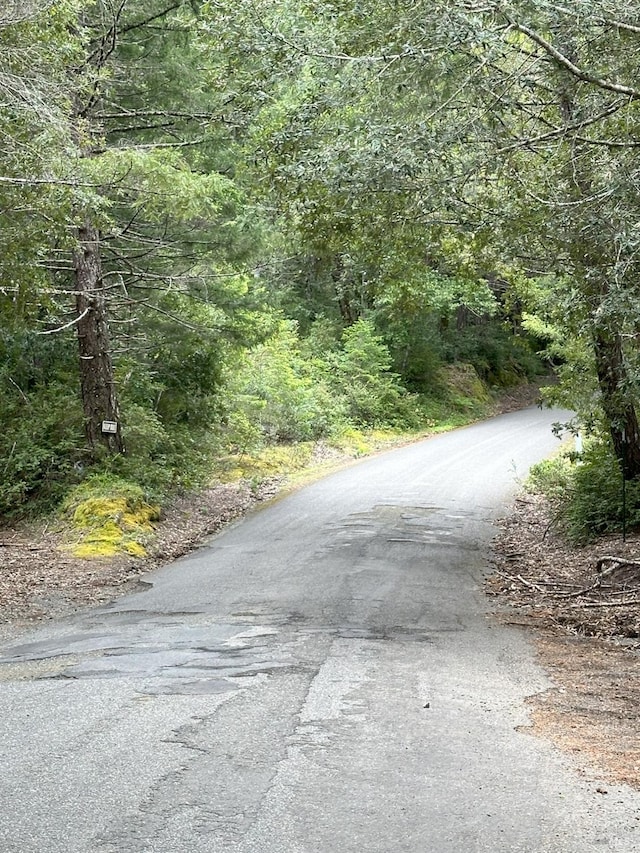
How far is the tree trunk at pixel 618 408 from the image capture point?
1305 cm

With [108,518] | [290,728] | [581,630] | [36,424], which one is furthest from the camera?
[36,424]

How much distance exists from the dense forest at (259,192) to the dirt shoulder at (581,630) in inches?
81.1

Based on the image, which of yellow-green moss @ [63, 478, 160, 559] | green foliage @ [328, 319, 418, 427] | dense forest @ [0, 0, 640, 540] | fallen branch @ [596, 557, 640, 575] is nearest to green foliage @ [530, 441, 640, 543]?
dense forest @ [0, 0, 640, 540]

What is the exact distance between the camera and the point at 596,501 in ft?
45.9

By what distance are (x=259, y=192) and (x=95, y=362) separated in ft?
20.7

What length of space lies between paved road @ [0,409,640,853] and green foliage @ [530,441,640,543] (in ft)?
9.76

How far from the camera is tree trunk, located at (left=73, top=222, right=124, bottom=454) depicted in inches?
601

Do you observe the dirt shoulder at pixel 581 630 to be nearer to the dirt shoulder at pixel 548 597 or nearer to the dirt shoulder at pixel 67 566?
the dirt shoulder at pixel 548 597

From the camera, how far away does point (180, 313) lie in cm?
1689

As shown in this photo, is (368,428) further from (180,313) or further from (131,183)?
(131,183)

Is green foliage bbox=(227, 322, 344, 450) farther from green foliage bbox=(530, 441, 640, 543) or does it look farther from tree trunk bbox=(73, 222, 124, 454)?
green foliage bbox=(530, 441, 640, 543)

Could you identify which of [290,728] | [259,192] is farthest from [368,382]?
[290,728]

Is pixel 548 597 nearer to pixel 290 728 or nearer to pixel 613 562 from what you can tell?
pixel 613 562

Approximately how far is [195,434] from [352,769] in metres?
15.4
